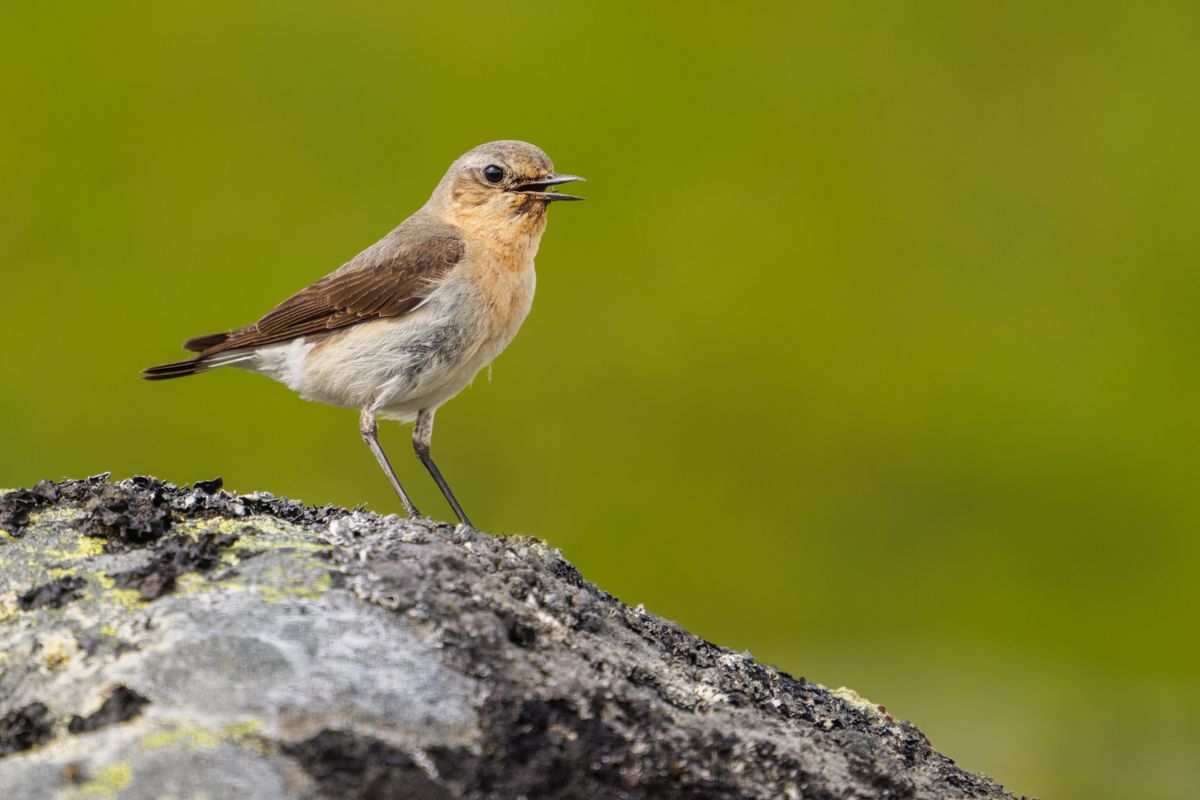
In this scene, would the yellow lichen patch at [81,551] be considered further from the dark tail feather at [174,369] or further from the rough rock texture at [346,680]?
the dark tail feather at [174,369]

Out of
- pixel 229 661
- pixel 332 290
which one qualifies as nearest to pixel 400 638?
pixel 229 661

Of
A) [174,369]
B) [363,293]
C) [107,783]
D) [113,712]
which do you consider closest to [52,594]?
[113,712]

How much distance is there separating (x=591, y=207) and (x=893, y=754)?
41.0 feet

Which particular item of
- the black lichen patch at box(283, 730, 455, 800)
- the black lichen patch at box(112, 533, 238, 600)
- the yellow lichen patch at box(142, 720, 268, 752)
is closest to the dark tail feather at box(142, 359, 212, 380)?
the black lichen patch at box(112, 533, 238, 600)

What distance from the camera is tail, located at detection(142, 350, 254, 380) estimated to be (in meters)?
8.23

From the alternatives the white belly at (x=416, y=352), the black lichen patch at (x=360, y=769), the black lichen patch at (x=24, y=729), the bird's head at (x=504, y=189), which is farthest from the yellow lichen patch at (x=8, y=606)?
the bird's head at (x=504, y=189)

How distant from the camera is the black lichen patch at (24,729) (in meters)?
3.56

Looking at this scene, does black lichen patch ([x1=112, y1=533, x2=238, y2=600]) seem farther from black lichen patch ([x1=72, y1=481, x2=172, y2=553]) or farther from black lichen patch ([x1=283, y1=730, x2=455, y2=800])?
black lichen patch ([x1=283, y1=730, x2=455, y2=800])

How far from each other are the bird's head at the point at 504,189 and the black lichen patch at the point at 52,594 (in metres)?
4.50

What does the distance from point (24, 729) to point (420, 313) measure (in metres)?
4.36

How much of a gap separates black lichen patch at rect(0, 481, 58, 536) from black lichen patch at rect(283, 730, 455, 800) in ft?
5.17

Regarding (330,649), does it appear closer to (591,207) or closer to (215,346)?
(215,346)

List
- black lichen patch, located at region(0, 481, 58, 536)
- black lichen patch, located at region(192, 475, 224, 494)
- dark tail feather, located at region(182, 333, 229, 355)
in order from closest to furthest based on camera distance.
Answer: black lichen patch, located at region(0, 481, 58, 536)
black lichen patch, located at region(192, 475, 224, 494)
dark tail feather, located at region(182, 333, 229, 355)

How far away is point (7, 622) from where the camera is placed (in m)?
3.99
